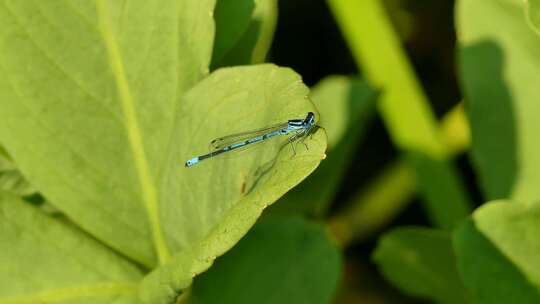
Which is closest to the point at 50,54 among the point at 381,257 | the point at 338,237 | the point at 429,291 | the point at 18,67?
the point at 18,67

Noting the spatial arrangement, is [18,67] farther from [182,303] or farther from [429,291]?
[429,291]

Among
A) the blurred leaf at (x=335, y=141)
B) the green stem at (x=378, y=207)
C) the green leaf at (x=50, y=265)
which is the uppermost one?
the green leaf at (x=50, y=265)

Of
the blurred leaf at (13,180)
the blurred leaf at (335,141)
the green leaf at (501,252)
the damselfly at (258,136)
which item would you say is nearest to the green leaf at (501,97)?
the blurred leaf at (335,141)

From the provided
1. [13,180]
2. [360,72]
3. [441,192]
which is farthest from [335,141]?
[360,72]

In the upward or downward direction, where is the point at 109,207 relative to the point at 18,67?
downward

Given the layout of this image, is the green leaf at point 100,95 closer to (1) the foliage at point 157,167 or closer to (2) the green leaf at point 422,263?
(1) the foliage at point 157,167

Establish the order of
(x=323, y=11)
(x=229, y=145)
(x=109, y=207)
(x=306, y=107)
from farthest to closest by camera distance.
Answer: (x=323, y=11), (x=109, y=207), (x=229, y=145), (x=306, y=107)
